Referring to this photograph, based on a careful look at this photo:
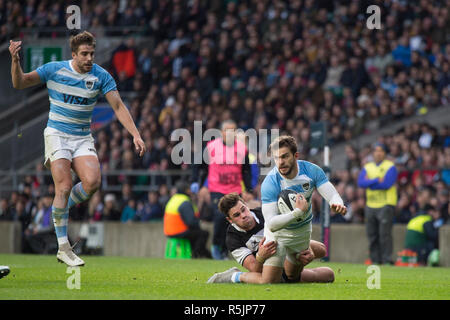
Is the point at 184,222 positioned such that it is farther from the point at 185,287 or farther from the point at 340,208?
the point at 340,208

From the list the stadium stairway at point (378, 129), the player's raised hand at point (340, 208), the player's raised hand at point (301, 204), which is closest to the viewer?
the player's raised hand at point (340, 208)

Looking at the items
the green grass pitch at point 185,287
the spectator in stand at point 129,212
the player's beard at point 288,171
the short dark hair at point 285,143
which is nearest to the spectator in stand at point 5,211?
the spectator in stand at point 129,212

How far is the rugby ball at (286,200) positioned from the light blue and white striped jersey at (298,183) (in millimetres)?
61

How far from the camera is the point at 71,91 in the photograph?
9.49 metres

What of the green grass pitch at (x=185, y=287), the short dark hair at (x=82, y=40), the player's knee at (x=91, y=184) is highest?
the short dark hair at (x=82, y=40)

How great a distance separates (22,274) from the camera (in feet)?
32.9

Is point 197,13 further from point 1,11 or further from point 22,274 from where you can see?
point 22,274

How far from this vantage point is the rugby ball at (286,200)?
26.5 ft

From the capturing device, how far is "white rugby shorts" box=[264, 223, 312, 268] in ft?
27.3

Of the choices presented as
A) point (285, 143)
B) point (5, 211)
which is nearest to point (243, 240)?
point (285, 143)

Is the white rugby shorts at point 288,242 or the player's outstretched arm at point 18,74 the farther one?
the player's outstretched arm at point 18,74

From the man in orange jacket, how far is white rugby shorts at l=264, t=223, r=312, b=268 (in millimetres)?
7634

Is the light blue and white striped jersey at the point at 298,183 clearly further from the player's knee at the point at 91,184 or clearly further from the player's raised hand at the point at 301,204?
the player's knee at the point at 91,184
